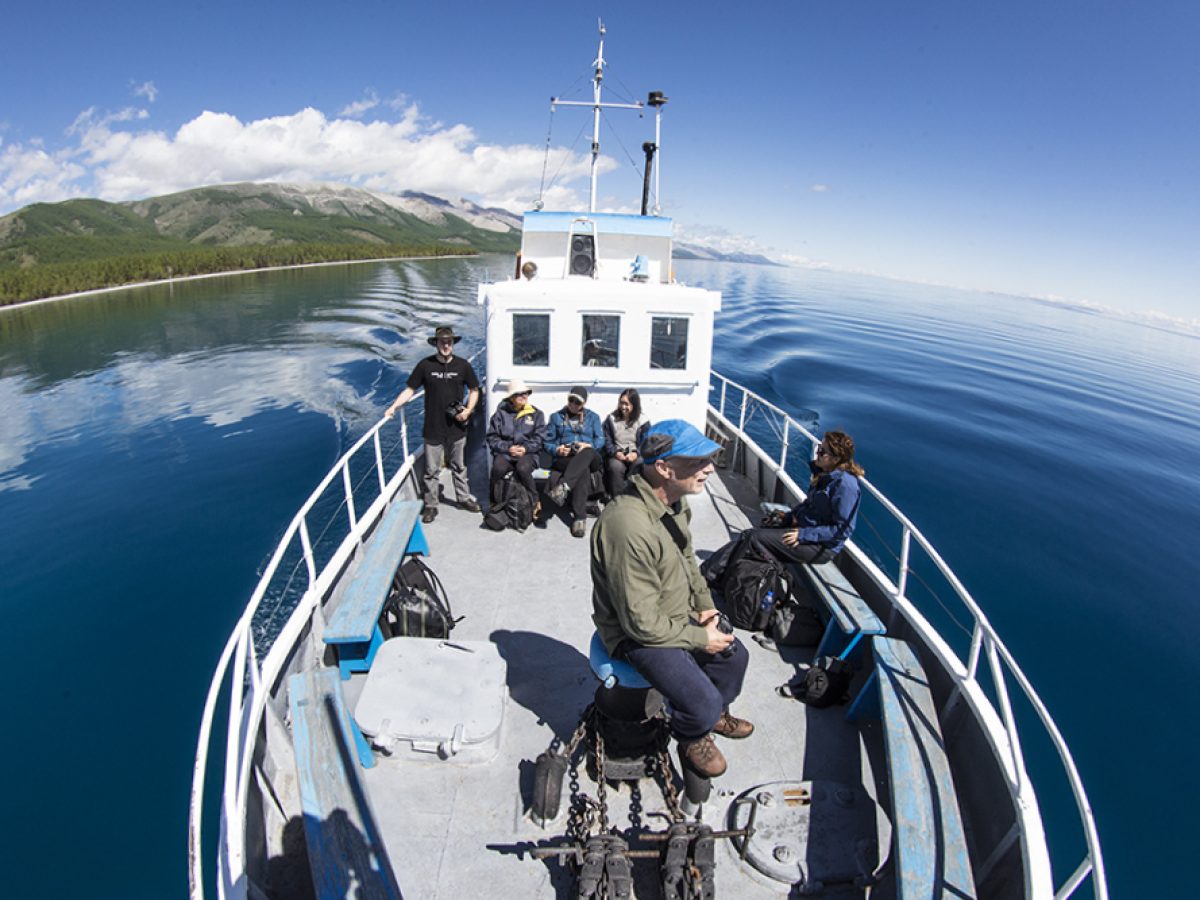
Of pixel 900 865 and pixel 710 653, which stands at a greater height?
pixel 710 653

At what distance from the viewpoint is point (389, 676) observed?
12.1 feet

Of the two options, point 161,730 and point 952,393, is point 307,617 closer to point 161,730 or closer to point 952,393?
point 161,730

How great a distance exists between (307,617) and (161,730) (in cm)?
456

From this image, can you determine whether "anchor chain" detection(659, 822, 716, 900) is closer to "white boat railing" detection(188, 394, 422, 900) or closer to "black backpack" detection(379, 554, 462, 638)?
"white boat railing" detection(188, 394, 422, 900)

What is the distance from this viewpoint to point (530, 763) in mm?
3578

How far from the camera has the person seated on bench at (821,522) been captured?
191 inches

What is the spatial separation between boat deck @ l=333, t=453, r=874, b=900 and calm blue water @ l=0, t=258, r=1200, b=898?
380 centimetres

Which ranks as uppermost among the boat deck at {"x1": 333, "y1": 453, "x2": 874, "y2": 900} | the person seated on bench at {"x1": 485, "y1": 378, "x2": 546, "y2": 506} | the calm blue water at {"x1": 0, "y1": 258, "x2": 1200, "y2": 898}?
the person seated on bench at {"x1": 485, "y1": 378, "x2": 546, "y2": 506}

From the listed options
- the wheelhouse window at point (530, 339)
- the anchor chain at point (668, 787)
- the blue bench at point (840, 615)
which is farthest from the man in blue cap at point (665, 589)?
the wheelhouse window at point (530, 339)

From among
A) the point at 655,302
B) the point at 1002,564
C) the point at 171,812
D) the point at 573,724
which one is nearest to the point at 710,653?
the point at 573,724

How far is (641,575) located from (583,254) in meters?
8.74

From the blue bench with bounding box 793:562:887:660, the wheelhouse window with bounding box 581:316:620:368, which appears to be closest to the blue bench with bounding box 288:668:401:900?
the blue bench with bounding box 793:562:887:660

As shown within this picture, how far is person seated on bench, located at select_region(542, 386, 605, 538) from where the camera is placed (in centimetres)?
666

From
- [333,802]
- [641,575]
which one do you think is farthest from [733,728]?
[333,802]
